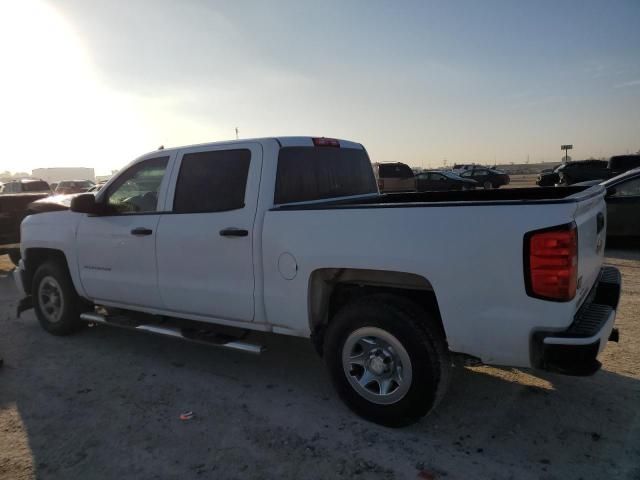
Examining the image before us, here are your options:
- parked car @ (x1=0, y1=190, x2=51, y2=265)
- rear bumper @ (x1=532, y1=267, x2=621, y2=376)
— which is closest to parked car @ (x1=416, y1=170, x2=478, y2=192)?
parked car @ (x1=0, y1=190, x2=51, y2=265)

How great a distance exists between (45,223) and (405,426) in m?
4.47

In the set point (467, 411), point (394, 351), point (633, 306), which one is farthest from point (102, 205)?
point (633, 306)

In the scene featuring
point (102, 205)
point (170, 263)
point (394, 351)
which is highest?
point (102, 205)

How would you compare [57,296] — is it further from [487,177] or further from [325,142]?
[487,177]

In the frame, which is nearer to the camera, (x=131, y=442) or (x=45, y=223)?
(x=131, y=442)

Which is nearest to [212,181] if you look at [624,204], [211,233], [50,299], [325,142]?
[211,233]

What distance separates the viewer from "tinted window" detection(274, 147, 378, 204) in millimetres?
4098

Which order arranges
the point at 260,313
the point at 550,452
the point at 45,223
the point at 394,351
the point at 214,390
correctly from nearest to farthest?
the point at 550,452 → the point at 394,351 → the point at 260,313 → the point at 214,390 → the point at 45,223

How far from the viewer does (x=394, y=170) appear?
903 inches

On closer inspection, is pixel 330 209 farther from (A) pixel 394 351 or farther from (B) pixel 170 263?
(B) pixel 170 263

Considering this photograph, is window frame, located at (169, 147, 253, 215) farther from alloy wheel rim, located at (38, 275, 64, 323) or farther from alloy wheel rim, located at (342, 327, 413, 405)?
alloy wheel rim, located at (38, 275, 64, 323)

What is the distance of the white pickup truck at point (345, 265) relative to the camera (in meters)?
2.81

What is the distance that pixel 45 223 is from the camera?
5629 mm

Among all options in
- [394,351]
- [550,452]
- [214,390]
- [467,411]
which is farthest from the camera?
[214,390]
